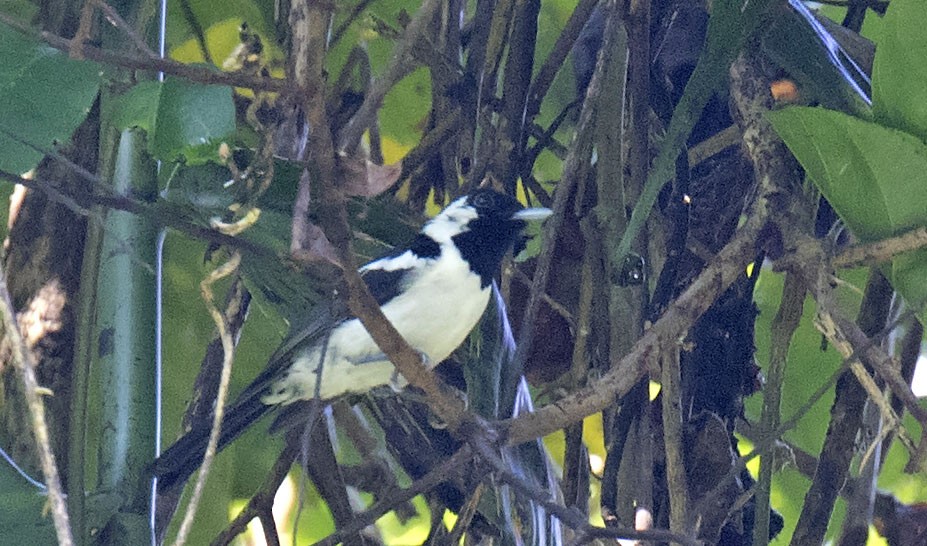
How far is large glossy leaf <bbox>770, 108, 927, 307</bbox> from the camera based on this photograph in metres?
1.60

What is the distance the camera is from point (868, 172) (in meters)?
1.65

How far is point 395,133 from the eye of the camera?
284 centimetres

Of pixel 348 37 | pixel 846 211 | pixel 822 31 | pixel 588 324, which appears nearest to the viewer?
pixel 846 211

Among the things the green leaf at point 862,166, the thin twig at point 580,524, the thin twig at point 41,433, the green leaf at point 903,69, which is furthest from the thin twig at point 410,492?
the green leaf at point 903,69

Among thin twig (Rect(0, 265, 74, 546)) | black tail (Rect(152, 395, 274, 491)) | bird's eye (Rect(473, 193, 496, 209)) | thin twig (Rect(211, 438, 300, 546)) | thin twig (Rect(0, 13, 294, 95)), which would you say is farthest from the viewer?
bird's eye (Rect(473, 193, 496, 209))

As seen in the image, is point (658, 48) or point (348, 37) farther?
point (348, 37)

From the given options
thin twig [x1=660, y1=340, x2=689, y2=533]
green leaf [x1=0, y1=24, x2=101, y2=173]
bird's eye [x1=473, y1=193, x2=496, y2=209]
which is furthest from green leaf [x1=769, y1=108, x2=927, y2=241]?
green leaf [x1=0, y1=24, x2=101, y2=173]

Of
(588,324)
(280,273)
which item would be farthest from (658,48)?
(280,273)

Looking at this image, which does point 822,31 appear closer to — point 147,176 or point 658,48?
point 658,48

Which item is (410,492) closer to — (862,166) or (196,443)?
(196,443)

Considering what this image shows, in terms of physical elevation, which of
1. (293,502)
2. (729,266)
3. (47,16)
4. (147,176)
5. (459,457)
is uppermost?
(47,16)

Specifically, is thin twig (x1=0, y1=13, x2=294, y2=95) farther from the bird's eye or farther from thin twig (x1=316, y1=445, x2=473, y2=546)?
the bird's eye

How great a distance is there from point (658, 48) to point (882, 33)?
75 cm

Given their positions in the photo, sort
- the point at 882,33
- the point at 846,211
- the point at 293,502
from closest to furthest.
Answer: the point at 882,33
the point at 846,211
the point at 293,502
